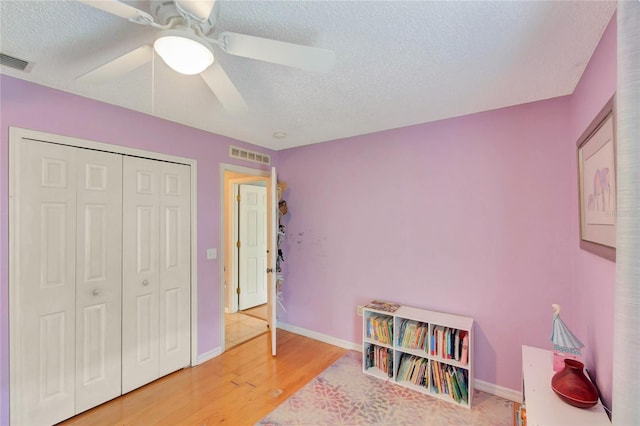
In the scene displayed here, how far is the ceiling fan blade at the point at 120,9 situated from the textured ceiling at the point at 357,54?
0.88 feet

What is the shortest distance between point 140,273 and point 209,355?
3.70 feet

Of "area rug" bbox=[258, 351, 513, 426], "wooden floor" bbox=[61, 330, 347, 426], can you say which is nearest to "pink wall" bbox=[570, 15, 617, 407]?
"area rug" bbox=[258, 351, 513, 426]

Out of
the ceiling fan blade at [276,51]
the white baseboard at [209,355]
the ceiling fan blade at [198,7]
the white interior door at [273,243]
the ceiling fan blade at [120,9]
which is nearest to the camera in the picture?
the ceiling fan blade at [120,9]

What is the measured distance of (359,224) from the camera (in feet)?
9.68

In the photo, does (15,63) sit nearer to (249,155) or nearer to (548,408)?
(249,155)

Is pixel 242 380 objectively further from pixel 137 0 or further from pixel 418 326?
pixel 137 0

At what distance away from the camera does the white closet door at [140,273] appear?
7.32ft

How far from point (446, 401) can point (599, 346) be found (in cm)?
121

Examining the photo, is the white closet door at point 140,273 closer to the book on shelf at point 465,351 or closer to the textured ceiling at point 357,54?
the textured ceiling at point 357,54

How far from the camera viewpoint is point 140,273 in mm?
2318

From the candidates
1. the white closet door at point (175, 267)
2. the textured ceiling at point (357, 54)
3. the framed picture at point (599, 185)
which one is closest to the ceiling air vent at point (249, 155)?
the white closet door at point (175, 267)

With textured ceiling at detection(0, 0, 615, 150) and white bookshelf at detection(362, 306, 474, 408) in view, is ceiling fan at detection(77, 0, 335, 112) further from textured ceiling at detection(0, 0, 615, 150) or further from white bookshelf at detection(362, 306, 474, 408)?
white bookshelf at detection(362, 306, 474, 408)

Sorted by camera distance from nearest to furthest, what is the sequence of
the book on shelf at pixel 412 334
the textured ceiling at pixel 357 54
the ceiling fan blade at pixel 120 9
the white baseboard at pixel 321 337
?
the ceiling fan blade at pixel 120 9 < the textured ceiling at pixel 357 54 < the book on shelf at pixel 412 334 < the white baseboard at pixel 321 337

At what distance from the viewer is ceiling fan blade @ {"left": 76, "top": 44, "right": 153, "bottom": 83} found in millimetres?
1201
